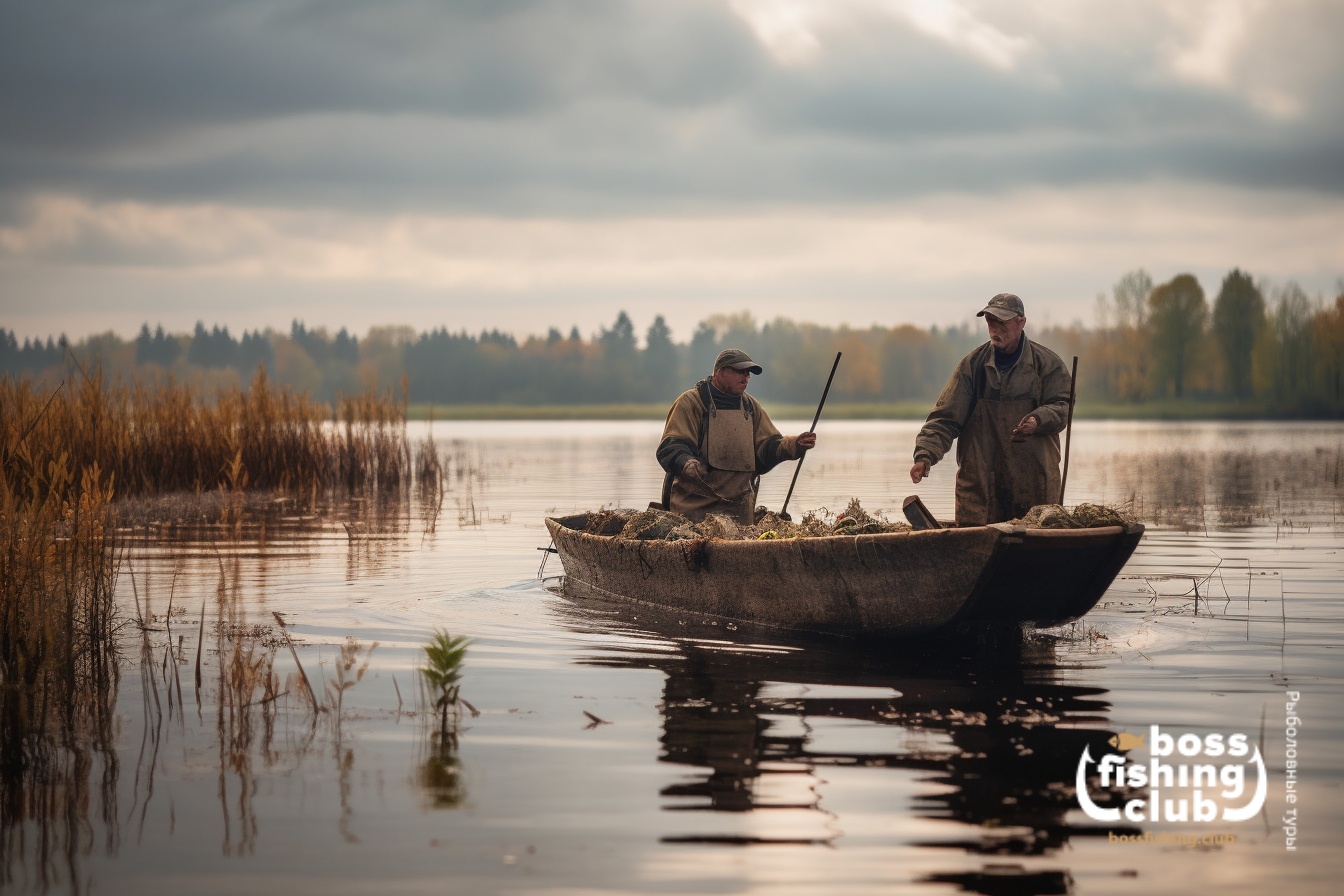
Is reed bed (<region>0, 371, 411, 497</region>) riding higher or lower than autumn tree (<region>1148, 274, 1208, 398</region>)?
lower

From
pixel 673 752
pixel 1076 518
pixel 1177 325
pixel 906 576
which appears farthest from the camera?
pixel 1177 325

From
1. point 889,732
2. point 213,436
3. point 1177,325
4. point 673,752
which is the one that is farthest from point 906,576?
point 1177,325

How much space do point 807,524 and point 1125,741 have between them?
369 centimetres

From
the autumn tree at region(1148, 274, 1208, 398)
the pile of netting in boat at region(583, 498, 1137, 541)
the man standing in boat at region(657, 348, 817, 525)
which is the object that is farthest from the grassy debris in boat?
the autumn tree at region(1148, 274, 1208, 398)

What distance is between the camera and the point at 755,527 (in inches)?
398

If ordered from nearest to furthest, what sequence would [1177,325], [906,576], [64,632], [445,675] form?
[445,675]
[64,632]
[906,576]
[1177,325]

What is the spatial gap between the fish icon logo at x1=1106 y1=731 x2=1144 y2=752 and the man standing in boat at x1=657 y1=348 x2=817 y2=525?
4.63 meters

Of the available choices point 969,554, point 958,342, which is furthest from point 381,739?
point 958,342

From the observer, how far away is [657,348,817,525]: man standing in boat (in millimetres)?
10781

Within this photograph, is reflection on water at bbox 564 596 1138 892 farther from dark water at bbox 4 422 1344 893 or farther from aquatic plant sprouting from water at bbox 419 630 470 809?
aquatic plant sprouting from water at bbox 419 630 470 809

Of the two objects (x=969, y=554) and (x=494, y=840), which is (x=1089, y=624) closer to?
(x=969, y=554)

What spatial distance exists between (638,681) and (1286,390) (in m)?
84.7

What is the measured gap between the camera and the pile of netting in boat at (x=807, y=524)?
8.02 metres

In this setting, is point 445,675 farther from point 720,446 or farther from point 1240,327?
point 1240,327
